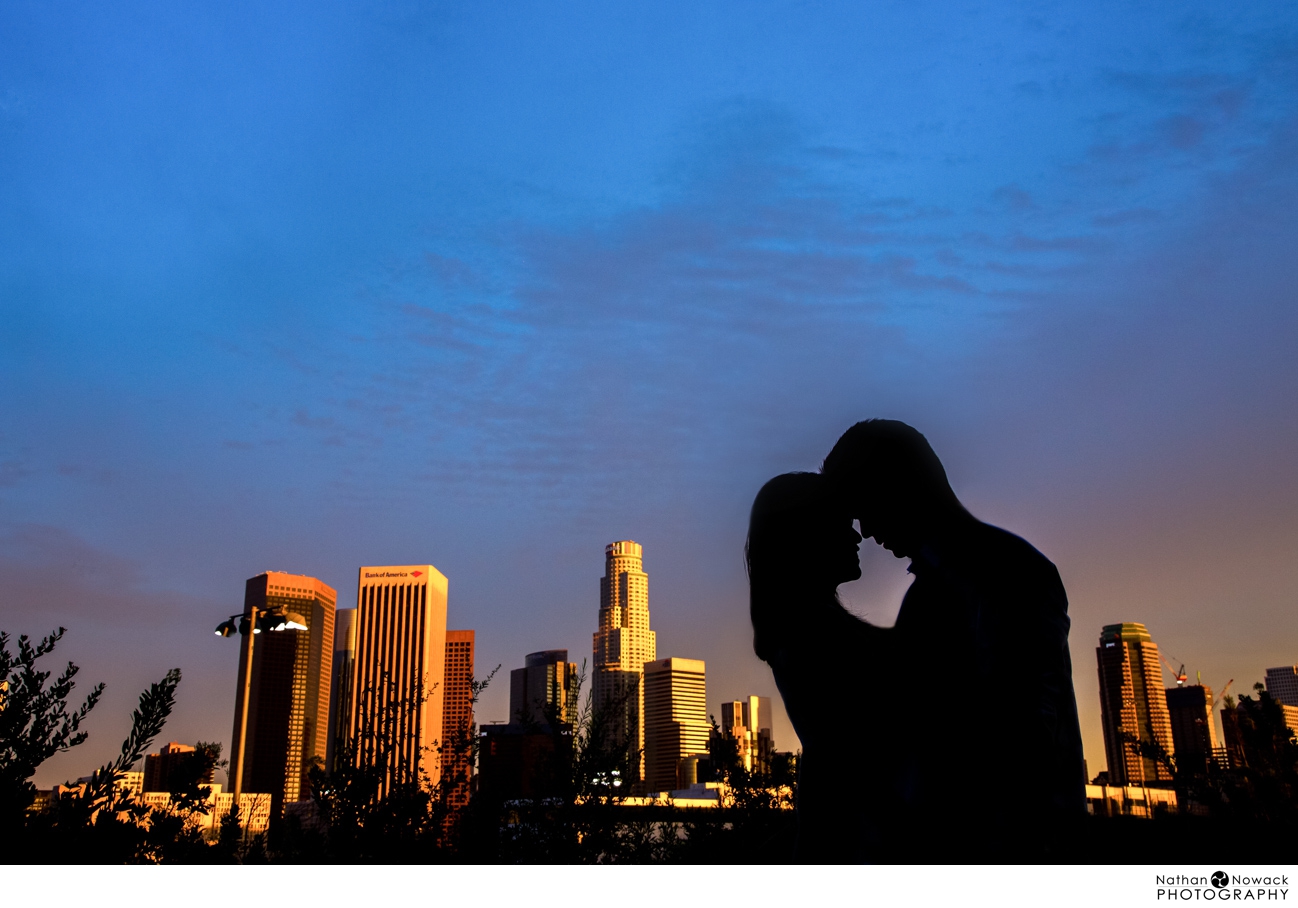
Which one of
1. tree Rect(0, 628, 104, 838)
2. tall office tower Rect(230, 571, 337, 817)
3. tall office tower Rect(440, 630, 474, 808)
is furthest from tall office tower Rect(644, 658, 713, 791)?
tall office tower Rect(230, 571, 337, 817)

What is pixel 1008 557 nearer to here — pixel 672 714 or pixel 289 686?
pixel 672 714

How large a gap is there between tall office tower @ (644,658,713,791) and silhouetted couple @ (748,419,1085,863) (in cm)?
845

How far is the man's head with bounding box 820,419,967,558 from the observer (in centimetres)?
210

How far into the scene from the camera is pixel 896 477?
2.11 meters

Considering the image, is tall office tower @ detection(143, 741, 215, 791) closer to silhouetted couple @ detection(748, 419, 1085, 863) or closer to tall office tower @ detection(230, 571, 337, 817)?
silhouetted couple @ detection(748, 419, 1085, 863)

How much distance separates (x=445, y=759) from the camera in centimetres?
762

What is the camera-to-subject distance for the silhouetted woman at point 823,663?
2.00 metres

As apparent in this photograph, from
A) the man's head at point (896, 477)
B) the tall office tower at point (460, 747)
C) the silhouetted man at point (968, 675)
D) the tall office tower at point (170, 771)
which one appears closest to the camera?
the silhouetted man at point (968, 675)

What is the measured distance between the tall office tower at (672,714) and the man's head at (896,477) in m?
8.51

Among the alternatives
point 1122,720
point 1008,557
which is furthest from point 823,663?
point 1122,720

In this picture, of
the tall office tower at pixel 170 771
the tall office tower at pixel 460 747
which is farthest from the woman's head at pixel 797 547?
the tall office tower at pixel 460 747

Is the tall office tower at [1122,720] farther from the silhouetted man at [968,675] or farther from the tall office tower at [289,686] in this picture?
the tall office tower at [289,686]
